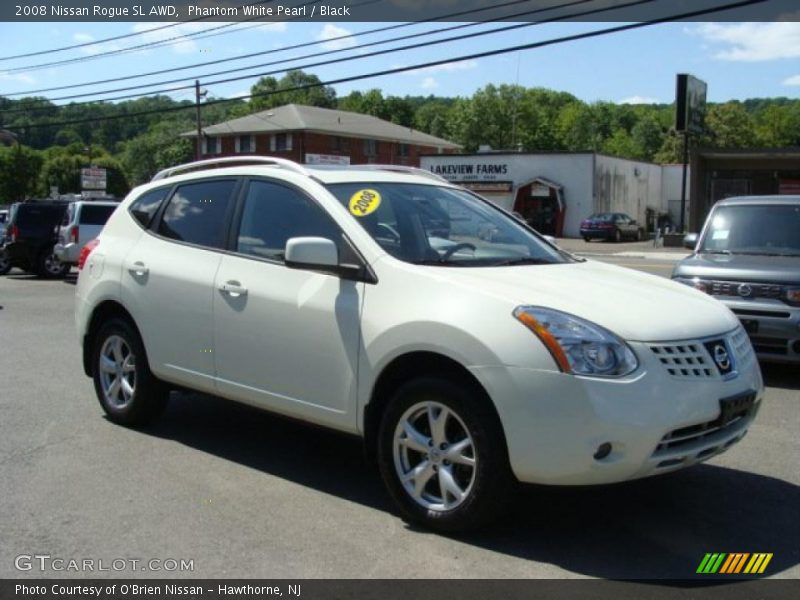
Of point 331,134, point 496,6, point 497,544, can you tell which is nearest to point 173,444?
point 497,544

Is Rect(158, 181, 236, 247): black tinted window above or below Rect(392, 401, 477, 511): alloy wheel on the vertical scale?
above

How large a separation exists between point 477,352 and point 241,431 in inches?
112

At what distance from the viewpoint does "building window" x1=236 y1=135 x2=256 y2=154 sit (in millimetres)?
65688

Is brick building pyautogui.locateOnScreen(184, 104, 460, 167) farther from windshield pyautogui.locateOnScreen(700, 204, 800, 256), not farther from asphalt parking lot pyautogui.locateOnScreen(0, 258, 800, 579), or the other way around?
asphalt parking lot pyautogui.locateOnScreen(0, 258, 800, 579)

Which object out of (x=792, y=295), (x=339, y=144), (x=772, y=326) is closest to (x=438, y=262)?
(x=772, y=326)

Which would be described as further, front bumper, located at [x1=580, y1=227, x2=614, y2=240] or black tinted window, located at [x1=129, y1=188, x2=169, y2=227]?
front bumper, located at [x1=580, y1=227, x2=614, y2=240]

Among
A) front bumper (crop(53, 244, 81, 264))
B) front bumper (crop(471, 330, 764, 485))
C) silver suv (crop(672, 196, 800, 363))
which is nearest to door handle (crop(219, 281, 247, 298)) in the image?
front bumper (crop(471, 330, 764, 485))

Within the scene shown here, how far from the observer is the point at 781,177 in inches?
1588

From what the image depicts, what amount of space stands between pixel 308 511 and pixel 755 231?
6.65 m

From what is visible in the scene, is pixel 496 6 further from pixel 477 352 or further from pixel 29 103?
pixel 29 103

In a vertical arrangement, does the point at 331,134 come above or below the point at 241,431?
above

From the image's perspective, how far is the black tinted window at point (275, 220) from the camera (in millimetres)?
4867

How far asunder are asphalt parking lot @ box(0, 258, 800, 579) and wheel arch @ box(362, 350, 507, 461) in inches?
19.3

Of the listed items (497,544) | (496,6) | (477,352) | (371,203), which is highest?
(496,6)
